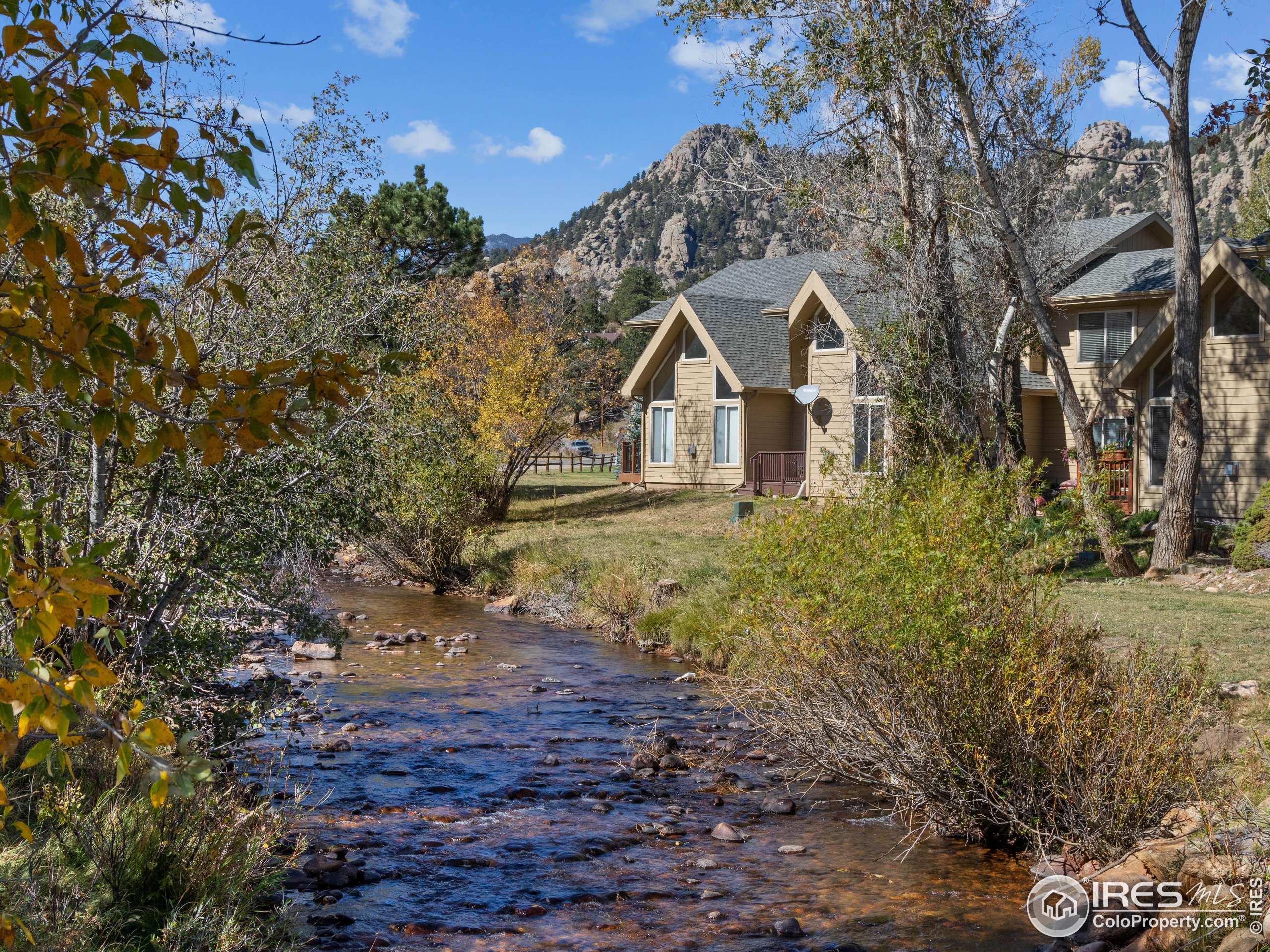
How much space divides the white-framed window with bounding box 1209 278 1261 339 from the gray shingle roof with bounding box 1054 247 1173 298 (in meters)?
2.52

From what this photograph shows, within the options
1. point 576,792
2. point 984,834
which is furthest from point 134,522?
point 984,834

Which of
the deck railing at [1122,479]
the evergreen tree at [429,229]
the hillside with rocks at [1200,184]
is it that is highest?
the hillside with rocks at [1200,184]

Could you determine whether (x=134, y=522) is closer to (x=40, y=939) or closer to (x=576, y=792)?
(x=40, y=939)

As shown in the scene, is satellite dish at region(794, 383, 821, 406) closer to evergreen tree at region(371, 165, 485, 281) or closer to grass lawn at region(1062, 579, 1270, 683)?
grass lawn at region(1062, 579, 1270, 683)

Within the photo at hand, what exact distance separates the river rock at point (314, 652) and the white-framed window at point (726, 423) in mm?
16656

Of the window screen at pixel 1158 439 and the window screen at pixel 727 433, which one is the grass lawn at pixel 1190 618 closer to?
the window screen at pixel 1158 439

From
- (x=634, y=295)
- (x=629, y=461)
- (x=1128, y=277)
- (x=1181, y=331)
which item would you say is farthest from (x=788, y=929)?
(x=634, y=295)

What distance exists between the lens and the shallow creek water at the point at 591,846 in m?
A: 6.09

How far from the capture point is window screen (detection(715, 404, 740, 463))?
2898cm

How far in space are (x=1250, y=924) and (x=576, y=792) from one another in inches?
205

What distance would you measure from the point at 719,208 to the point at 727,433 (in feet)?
349

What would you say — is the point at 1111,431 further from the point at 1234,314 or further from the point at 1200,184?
the point at 1200,184

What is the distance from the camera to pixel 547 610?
17.5 m
